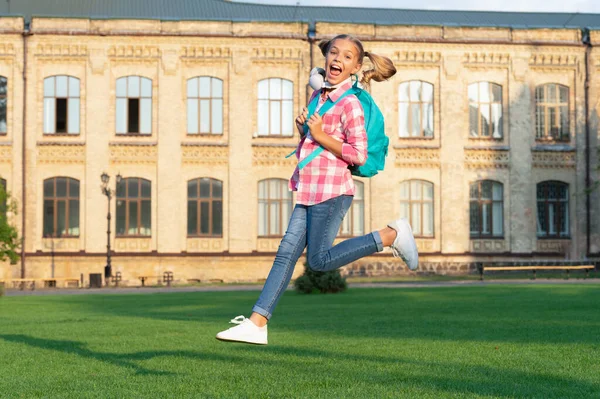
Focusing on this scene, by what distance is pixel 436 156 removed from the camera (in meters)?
41.1

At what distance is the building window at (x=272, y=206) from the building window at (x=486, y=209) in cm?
793

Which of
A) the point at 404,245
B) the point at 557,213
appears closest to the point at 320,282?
the point at 557,213

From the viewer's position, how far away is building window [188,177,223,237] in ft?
130

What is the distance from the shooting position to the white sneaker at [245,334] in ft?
21.6

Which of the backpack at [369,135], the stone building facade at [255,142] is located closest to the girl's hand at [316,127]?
the backpack at [369,135]

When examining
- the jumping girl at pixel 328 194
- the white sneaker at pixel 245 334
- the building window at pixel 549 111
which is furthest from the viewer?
the building window at pixel 549 111

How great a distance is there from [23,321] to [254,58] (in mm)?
25251

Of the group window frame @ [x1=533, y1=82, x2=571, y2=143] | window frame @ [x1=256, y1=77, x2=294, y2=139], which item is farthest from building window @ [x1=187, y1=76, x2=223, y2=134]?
window frame @ [x1=533, y1=82, x2=571, y2=143]

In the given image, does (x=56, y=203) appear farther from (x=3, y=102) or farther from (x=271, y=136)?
(x=271, y=136)

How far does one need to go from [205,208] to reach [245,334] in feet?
109

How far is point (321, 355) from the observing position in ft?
29.9

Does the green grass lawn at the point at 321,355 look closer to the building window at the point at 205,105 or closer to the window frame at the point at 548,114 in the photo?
the building window at the point at 205,105

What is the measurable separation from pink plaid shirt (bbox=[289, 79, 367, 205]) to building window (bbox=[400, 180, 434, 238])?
34.2 metres

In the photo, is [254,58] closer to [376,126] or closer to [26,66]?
[26,66]
